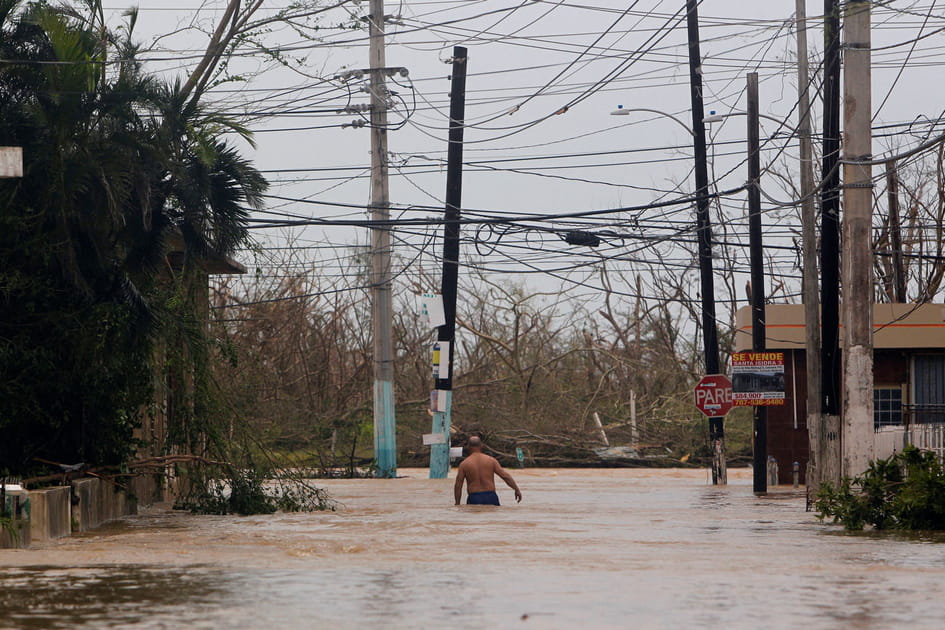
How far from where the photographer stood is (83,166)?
17297 mm

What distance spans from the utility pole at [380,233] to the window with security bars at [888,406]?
36.4 feet

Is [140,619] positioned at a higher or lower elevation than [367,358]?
lower

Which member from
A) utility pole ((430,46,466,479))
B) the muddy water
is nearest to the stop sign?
utility pole ((430,46,466,479))

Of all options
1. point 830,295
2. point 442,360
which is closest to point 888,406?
point 830,295

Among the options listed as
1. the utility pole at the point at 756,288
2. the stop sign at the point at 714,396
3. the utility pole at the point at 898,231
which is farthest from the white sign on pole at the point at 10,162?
the utility pole at the point at 898,231

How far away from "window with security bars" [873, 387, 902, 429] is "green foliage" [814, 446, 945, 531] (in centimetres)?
1213

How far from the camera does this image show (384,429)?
103 ft

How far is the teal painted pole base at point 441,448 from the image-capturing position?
31.3 m

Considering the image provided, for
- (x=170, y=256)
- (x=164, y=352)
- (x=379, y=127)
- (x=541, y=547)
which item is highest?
(x=379, y=127)

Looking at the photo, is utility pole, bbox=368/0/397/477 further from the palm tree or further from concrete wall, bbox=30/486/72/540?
concrete wall, bbox=30/486/72/540

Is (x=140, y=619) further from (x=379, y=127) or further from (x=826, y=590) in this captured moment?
(x=379, y=127)

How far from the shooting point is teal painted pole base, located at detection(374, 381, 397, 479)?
102ft

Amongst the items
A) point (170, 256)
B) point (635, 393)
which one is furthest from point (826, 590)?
point (635, 393)

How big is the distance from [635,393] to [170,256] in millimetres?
24975
